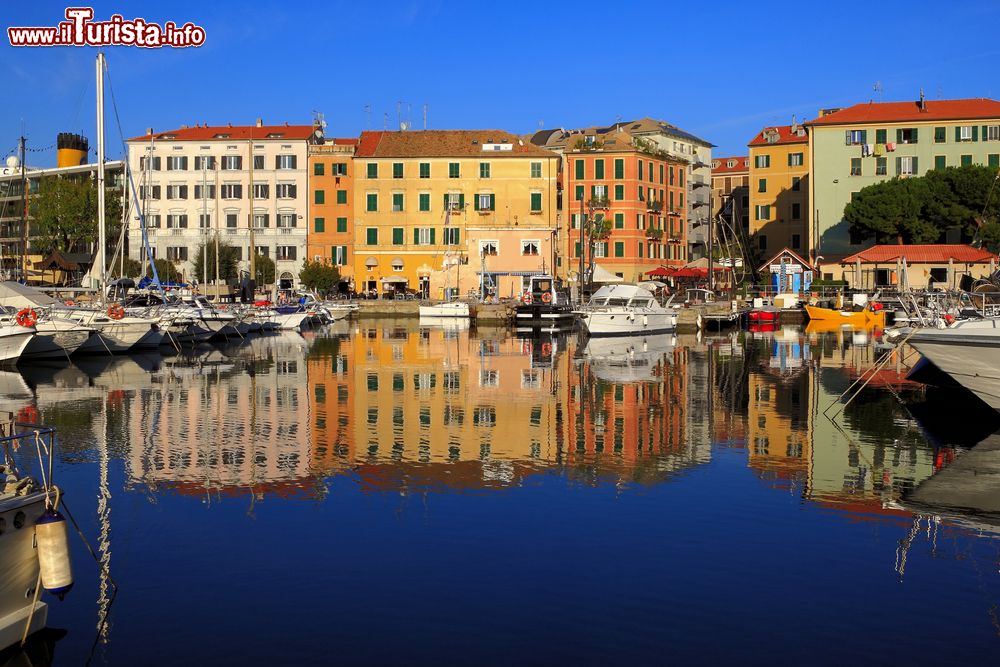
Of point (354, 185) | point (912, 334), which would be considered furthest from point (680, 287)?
point (912, 334)

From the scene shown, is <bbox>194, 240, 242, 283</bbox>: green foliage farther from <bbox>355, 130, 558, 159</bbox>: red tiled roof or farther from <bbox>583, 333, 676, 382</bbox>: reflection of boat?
<bbox>583, 333, 676, 382</bbox>: reflection of boat

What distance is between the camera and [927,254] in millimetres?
71000

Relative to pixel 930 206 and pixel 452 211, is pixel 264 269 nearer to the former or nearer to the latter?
pixel 452 211

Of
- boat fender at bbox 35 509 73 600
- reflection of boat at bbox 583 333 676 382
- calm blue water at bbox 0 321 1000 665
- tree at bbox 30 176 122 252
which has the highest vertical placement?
tree at bbox 30 176 122 252

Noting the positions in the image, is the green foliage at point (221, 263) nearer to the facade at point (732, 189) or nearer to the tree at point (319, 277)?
the tree at point (319, 277)

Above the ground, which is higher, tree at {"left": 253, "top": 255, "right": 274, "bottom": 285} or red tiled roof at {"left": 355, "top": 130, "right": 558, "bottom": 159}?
red tiled roof at {"left": 355, "top": 130, "right": 558, "bottom": 159}

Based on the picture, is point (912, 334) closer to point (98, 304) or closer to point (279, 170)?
point (98, 304)

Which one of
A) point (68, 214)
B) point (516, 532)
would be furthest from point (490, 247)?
point (516, 532)

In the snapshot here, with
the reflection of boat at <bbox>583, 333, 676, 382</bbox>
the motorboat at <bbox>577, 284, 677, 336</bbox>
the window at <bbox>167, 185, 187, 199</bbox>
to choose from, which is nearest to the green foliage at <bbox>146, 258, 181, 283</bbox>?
the window at <bbox>167, 185, 187, 199</bbox>

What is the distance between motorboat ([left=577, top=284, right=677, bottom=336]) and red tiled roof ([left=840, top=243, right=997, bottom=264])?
72.4 feet

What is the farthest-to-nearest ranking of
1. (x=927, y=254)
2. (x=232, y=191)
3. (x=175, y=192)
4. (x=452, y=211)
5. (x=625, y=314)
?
(x=175, y=192), (x=232, y=191), (x=452, y=211), (x=927, y=254), (x=625, y=314)

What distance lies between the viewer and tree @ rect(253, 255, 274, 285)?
80.0m

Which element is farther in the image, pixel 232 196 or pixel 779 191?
pixel 779 191

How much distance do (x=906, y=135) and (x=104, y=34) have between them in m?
57.9
